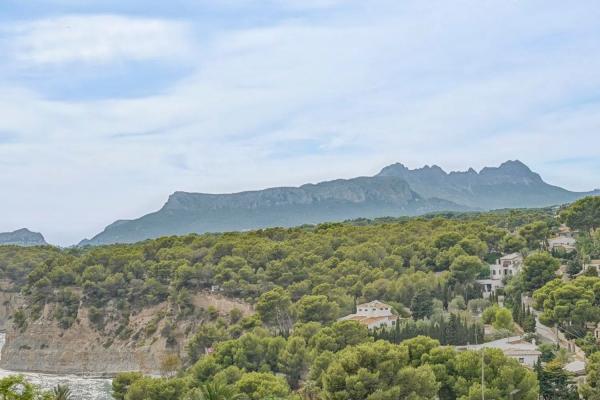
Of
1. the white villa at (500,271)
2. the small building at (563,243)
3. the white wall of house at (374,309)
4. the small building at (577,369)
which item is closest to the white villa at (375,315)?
the white wall of house at (374,309)

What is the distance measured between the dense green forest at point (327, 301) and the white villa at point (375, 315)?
1012 millimetres

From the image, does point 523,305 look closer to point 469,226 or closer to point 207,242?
point 469,226

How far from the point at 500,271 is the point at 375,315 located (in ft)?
45.4

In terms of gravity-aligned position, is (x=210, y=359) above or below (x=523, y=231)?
below

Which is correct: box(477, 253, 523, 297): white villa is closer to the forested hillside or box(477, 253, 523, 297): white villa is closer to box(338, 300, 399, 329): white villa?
the forested hillside

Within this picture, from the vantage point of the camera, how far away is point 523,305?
44.2 metres

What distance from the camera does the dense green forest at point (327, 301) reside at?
96.6 ft

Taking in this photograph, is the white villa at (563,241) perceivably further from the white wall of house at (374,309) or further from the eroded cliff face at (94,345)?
the eroded cliff face at (94,345)

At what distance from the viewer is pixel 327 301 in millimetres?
49781

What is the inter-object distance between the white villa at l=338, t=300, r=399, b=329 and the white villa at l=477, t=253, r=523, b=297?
9199 mm

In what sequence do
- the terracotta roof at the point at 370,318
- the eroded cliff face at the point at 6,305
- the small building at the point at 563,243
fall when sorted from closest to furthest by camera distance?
the terracotta roof at the point at 370,318 → the small building at the point at 563,243 → the eroded cliff face at the point at 6,305

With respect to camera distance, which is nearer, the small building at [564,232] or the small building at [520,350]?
the small building at [520,350]

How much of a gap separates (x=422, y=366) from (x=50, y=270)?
163ft

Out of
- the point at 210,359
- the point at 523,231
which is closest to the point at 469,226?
the point at 523,231
